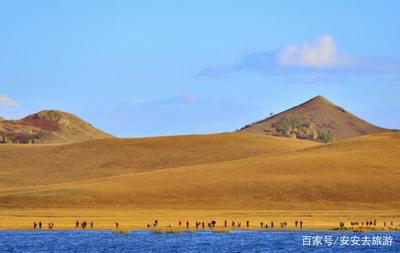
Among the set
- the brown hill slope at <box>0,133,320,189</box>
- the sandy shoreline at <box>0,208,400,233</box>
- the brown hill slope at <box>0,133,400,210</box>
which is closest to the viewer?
the sandy shoreline at <box>0,208,400,233</box>

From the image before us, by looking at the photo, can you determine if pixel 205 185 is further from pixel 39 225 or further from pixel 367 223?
pixel 39 225

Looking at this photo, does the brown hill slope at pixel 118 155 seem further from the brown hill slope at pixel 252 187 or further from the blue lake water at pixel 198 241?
the blue lake water at pixel 198 241

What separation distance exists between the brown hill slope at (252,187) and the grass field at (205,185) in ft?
0.28

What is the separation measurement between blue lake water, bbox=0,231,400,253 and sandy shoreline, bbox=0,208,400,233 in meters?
2.59

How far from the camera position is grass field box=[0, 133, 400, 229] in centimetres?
8769

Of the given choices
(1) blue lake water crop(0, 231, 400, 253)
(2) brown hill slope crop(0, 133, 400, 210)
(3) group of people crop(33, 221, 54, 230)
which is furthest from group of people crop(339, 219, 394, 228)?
(3) group of people crop(33, 221, 54, 230)

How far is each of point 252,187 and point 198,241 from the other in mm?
37309

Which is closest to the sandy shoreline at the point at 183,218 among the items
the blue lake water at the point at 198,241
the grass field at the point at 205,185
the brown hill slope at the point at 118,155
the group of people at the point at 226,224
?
the grass field at the point at 205,185

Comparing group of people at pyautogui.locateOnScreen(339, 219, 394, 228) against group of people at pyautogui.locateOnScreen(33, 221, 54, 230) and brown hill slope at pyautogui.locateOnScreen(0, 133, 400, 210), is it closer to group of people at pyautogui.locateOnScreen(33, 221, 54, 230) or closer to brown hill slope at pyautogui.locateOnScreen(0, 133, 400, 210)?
brown hill slope at pyautogui.locateOnScreen(0, 133, 400, 210)

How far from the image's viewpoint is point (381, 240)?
66188 millimetres

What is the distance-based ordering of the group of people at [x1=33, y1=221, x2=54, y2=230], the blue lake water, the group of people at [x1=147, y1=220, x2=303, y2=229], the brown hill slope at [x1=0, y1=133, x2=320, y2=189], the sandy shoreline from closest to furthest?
the blue lake water → the group of people at [x1=33, y1=221, x2=54, y2=230] → the group of people at [x1=147, y1=220, x2=303, y2=229] → the sandy shoreline → the brown hill slope at [x1=0, y1=133, x2=320, y2=189]

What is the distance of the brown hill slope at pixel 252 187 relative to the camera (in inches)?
3824

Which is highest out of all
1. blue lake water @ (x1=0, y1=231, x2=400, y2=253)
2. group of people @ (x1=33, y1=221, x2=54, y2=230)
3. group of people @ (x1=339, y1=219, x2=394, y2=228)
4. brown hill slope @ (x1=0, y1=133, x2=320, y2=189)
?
brown hill slope @ (x1=0, y1=133, x2=320, y2=189)

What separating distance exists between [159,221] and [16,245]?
19361mm
